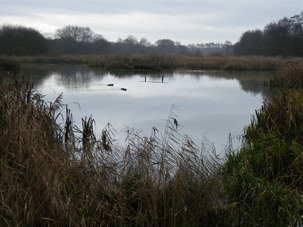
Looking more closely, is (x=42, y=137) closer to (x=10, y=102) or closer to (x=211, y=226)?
(x=10, y=102)

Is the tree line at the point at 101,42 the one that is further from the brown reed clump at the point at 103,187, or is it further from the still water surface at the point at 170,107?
the brown reed clump at the point at 103,187

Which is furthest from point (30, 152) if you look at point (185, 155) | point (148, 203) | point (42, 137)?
point (185, 155)

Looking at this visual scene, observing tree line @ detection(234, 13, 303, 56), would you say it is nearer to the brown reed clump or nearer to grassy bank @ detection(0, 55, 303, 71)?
grassy bank @ detection(0, 55, 303, 71)

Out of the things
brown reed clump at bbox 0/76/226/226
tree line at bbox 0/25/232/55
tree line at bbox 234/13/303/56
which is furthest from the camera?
tree line at bbox 234/13/303/56

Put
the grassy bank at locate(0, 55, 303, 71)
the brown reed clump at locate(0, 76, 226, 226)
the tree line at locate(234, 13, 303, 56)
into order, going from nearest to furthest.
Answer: the brown reed clump at locate(0, 76, 226, 226)
the grassy bank at locate(0, 55, 303, 71)
the tree line at locate(234, 13, 303, 56)

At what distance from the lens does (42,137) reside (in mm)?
3645

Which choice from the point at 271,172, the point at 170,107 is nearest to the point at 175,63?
the point at 170,107

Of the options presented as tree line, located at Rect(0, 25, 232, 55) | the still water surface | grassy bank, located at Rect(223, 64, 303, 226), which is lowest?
the still water surface

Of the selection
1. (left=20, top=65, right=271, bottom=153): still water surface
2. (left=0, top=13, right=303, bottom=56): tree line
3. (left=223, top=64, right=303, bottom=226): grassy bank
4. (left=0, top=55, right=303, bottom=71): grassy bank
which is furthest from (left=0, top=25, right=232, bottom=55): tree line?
(left=223, top=64, right=303, bottom=226): grassy bank

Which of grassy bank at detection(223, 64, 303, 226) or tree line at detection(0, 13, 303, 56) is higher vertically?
tree line at detection(0, 13, 303, 56)

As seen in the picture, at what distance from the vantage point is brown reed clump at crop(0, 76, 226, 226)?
2445 millimetres

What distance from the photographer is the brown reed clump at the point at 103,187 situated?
2445 millimetres

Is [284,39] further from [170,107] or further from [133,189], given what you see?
[133,189]

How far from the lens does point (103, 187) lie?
9.02ft
